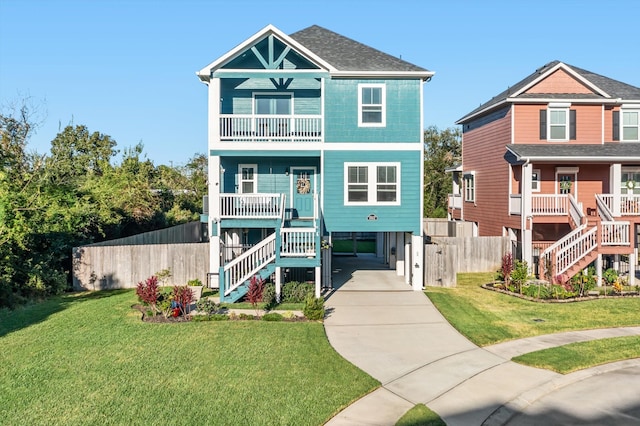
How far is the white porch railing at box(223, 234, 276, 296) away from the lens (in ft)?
54.2

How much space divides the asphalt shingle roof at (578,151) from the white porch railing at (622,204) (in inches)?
67.1

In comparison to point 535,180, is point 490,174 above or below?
above

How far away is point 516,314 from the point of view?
15.8 m

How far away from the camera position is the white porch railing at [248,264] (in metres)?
16.5

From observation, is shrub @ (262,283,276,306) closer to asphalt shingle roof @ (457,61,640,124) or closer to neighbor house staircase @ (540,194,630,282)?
neighbor house staircase @ (540,194,630,282)

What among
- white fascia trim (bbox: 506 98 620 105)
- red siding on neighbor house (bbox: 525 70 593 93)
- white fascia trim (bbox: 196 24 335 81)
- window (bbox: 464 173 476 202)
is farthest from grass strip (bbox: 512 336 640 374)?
window (bbox: 464 173 476 202)

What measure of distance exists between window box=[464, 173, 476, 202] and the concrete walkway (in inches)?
602

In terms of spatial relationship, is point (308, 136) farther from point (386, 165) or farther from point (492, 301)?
point (492, 301)

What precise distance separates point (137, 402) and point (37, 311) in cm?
866

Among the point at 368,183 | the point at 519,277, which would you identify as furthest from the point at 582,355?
the point at 368,183

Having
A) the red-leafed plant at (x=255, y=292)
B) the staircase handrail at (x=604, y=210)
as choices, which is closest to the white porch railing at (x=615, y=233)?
the staircase handrail at (x=604, y=210)

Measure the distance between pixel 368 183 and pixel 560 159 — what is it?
9.27 meters

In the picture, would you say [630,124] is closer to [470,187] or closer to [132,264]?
[470,187]

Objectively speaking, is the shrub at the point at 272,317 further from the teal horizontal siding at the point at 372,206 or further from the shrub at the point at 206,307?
the teal horizontal siding at the point at 372,206
